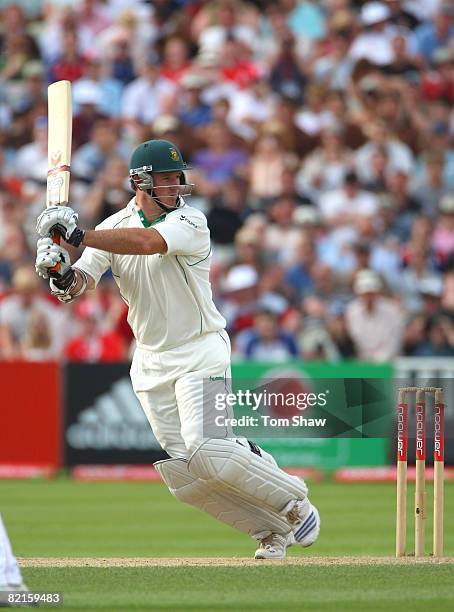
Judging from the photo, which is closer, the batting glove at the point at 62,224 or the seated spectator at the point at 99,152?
the batting glove at the point at 62,224

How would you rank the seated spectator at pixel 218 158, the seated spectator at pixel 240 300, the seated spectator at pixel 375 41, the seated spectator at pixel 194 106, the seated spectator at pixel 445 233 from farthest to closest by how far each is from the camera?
the seated spectator at pixel 375 41 → the seated spectator at pixel 194 106 → the seated spectator at pixel 218 158 → the seated spectator at pixel 445 233 → the seated spectator at pixel 240 300

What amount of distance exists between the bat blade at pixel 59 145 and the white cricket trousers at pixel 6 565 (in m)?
2.26

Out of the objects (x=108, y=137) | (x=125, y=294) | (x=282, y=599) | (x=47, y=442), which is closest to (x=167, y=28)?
(x=108, y=137)

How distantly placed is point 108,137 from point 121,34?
1.75m

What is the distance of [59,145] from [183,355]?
50.0 inches

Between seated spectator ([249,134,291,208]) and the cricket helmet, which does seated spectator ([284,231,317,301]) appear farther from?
the cricket helmet

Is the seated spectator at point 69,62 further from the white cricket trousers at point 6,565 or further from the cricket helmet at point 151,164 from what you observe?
the white cricket trousers at point 6,565

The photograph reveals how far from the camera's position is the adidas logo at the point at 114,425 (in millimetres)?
14141

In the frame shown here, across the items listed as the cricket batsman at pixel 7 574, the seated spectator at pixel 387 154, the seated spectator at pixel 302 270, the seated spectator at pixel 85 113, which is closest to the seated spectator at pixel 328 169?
the seated spectator at pixel 387 154

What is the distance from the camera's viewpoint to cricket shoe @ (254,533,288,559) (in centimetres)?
A: 746

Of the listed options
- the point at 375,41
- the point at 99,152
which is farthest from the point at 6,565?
the point at 375,41

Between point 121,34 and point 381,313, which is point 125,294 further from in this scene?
point 121,34

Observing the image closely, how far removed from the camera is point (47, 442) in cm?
1434

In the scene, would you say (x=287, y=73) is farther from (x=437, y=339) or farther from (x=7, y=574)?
(x=7, y=574)
